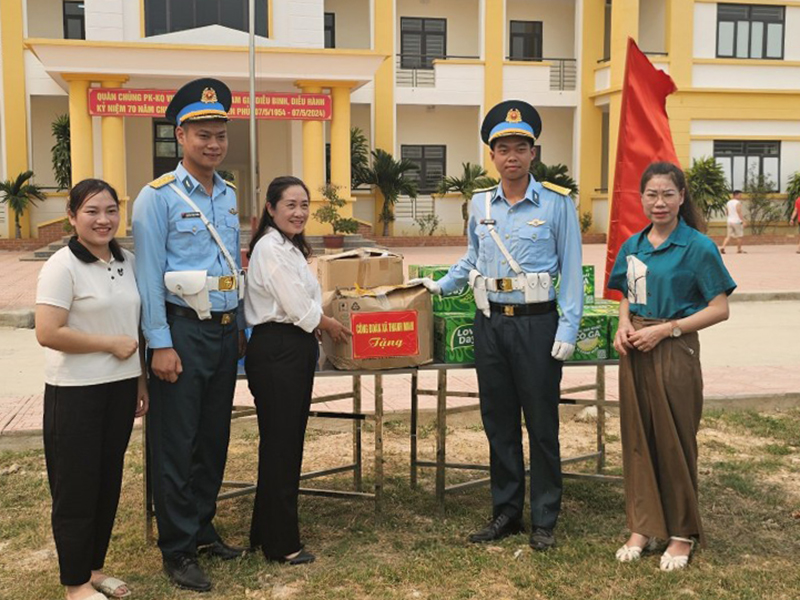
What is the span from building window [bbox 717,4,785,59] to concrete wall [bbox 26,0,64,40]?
1964cm

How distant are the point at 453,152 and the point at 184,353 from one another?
26.0m

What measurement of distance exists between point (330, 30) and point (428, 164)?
512 centimetres

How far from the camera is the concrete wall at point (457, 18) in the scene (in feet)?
94.5

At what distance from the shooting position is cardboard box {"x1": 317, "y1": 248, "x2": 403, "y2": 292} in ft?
15.7

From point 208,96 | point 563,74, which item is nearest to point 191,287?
point 208,96

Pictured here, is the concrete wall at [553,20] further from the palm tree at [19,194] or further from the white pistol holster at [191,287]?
the white pistol holster at [191,287]

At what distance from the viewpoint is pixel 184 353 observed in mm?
3920

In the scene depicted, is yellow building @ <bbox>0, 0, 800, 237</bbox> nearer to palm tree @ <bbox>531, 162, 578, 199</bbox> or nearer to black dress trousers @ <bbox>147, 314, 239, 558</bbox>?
palm tree @ <bbox>531, 162, 578, 199</bbox>

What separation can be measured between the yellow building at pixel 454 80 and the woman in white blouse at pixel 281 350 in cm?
1950

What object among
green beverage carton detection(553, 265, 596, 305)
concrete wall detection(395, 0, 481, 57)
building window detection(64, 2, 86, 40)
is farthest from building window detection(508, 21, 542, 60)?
green beverage carton detection(553, 265, 596, 305)

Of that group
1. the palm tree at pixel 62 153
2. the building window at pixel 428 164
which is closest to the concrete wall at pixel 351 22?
the building window at pixel 428 164

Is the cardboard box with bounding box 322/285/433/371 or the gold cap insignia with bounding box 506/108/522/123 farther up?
the gold cap insignia with bounding box 506/108/522/123

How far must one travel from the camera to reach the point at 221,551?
14.1ft

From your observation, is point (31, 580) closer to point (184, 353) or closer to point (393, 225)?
point (184, 353)
